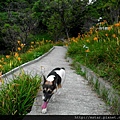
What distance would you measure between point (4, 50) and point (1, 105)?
23028 millimetres

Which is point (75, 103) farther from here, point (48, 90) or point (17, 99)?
point (17, 99)

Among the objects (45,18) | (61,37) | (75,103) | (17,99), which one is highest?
(45,18)

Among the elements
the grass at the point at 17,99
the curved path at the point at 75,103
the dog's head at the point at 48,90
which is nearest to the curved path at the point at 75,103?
the curved path at the point at 75,103

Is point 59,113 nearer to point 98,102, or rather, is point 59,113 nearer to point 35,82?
point 98,102

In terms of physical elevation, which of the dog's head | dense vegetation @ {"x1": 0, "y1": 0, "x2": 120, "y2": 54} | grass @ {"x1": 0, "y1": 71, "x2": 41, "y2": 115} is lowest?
grass @ {"x1": 0, "y1": 71, "x2": 41, "y2": 115}

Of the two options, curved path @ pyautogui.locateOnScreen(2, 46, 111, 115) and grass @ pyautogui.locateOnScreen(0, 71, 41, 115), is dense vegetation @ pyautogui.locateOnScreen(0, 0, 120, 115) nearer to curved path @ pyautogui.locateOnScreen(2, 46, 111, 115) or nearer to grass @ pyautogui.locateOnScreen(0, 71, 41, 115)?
grass @ pyautogui.locateOnScreen(0, 71, 41, 115)

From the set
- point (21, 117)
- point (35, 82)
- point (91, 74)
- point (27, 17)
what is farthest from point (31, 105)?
point (27, 17)

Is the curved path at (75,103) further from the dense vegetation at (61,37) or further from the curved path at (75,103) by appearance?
the dense vegetation at (61,37)

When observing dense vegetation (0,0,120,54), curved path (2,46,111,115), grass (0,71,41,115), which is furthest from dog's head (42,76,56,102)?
dense vegetation (0,0,120,54)

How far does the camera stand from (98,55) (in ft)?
21.1

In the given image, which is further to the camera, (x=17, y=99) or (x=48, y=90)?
(x=17, y=99)

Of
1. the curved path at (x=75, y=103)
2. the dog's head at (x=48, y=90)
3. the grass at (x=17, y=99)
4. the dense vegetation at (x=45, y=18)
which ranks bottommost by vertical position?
the curved path at (x=75, y=103)

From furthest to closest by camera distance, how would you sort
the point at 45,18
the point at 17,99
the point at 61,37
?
the point at 61,37
the point at 45,18
the point at 17,99

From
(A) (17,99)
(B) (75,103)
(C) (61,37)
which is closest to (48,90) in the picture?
(A) (17,99)
